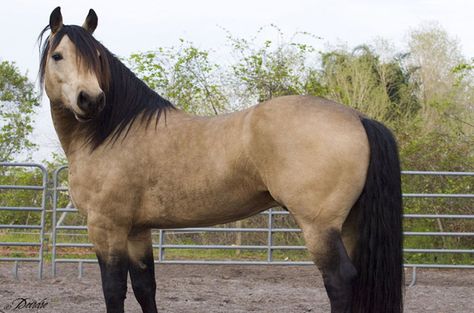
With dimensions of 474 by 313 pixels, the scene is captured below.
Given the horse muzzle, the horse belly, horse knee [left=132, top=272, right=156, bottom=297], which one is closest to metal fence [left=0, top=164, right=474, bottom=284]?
horse knee [left=132, top=272, right=156, bottom=297]

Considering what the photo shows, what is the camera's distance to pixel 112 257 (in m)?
4.18

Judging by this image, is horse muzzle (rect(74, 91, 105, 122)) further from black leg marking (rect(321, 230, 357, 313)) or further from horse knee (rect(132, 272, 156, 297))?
black leg marking (rect(321, 230, 357, 313))

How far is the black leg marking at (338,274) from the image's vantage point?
3.62 m

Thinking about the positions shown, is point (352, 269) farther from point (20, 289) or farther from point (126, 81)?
point (20, 289)

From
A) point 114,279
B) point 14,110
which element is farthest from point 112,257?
point 14,110

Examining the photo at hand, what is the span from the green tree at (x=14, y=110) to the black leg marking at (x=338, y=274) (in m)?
13.6

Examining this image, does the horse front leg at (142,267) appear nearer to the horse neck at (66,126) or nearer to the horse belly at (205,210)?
the horse belly at (205,210)

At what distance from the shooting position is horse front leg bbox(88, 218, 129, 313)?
4168mm

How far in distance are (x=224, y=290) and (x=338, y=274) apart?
379 centimetres

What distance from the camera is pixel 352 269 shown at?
143 inches

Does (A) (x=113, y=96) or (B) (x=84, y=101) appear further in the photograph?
(A) (x=113, y=96)

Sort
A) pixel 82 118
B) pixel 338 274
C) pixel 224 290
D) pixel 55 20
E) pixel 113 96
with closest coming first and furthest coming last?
pixel 338 274, pixel 82 118, pixel 55 20, pixel 113 96, pixel 224 290

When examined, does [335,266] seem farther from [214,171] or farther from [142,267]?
[142,267]

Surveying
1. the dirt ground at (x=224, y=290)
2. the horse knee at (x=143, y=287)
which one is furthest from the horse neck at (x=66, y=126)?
the dirt ground at (x=224, y=290)
